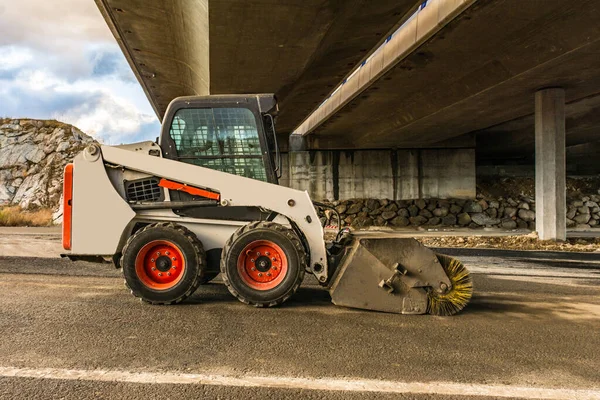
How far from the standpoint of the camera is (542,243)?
15352 millimetres

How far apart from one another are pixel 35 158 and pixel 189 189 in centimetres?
3378

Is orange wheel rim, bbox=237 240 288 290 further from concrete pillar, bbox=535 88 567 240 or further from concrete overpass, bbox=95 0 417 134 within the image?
concrete pillar, bbox=535 88 567 240

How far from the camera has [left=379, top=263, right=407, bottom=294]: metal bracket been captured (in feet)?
15.6

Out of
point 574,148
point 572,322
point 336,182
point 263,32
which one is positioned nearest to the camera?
point 572,322

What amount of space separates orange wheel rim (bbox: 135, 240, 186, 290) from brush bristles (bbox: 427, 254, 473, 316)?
2.79 metres

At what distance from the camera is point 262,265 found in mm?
5012

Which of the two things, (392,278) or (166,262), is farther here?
(166,262)

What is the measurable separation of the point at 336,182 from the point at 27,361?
951 inches

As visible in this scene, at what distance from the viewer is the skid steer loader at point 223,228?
486cm

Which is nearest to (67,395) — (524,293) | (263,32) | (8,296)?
(8,296)

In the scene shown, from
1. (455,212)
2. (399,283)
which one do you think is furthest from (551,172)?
(399,283)

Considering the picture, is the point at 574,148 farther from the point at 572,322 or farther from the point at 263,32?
the point at 572,322

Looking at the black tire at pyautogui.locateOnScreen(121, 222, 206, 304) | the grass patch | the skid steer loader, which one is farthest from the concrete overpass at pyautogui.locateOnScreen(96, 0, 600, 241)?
the grass patch

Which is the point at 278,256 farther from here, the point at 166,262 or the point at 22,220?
the point at 22,220
